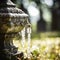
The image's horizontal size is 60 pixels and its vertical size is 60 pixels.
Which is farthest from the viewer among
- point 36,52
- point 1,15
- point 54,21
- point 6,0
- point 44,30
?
point 44,30

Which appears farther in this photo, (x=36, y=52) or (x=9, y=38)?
(x=36, y=52)

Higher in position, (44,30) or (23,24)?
(23,24)

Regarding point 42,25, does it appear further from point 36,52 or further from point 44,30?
point 36,52

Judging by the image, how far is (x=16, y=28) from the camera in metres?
5.47

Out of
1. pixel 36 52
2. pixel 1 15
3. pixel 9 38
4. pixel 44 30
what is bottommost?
pixel 44 30

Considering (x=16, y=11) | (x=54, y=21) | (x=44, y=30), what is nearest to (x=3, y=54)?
(x=16, y=11)

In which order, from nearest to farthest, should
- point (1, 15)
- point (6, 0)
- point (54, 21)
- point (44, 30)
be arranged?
1. point (1, 15)
2. point (6, 0)
3. point (54, 21)
4. point (44, 30)

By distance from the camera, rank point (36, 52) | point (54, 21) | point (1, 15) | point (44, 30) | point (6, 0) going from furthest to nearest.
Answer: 1. point (44, 30)
2. point (54, 21)
3. point (36, 52)
4. point (6, 0)
5. point (1, 15)

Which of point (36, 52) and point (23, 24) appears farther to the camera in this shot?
point (36, 52)

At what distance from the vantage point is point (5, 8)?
5488mm

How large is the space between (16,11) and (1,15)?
0.35 m

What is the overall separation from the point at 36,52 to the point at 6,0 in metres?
1.22

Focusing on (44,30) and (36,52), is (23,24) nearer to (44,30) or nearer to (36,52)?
(36,52)

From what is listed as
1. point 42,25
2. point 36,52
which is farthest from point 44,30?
point 36,52
